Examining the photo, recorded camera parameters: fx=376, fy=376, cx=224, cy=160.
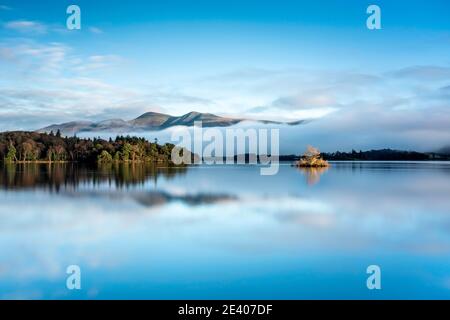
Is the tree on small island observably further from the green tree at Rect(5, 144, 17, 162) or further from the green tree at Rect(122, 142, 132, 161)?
the green tree at Rect(5, 144, 17, 162)

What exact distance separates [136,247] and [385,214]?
29.1ft

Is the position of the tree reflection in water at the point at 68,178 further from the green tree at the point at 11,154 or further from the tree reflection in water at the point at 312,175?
the green tree at the point at 11,154

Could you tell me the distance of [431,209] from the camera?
47.0 ft

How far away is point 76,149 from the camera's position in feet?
273

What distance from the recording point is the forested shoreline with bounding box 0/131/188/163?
247ft

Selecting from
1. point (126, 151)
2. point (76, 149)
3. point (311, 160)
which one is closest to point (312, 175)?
point (311, 160)
